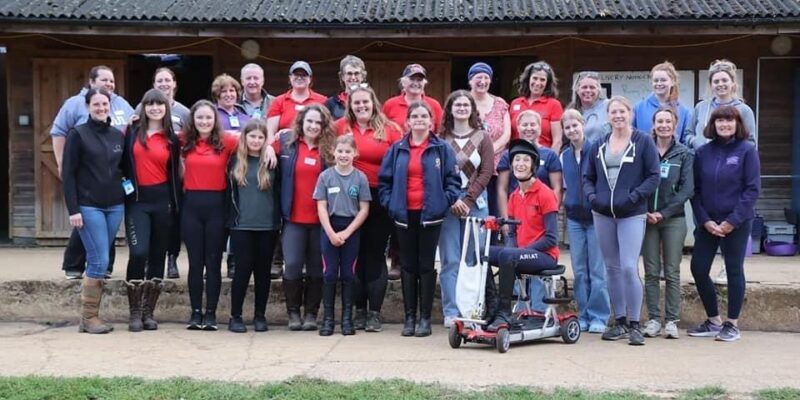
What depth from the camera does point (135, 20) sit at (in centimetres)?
1033

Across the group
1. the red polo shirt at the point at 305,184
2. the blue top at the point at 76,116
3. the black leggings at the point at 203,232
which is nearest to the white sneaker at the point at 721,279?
the red polo shirt at the point at 305,184

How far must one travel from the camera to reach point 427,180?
6867 mm

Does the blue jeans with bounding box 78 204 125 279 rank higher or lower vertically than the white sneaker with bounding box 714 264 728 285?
higher

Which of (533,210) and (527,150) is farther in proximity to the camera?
(533,210)

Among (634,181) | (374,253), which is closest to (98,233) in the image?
(374,253)

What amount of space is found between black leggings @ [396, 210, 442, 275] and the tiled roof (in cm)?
387

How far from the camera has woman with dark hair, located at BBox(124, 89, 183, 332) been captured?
7145 mm

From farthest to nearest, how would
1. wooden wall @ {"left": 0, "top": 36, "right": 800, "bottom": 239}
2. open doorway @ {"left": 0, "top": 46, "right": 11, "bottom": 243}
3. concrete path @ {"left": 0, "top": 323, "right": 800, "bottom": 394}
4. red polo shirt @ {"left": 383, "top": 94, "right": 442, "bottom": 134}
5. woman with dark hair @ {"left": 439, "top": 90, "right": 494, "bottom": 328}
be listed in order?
open doorway @ {"left": 0, "top": 46, "right": 11, "bottom": 243}
wooden wall @ {"left": 0, "top": 36, "right": 800, "bottom": 239}
red polo shirt @ {"left": 383, "top": 94, "right": 442, "bottom": 134}
woman with dark hair @ {"left": 439, "top": 90, "right": 494, "bottom": 328}
concrete path @ {"left": 0, "top": 323, "right": 800, "bottom": 394}

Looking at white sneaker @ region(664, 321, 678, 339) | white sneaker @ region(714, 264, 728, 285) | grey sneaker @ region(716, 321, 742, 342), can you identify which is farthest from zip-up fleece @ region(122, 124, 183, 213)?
white sneaker @ region(714, 264, 728, 285)

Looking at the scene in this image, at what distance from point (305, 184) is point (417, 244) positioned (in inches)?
38.8

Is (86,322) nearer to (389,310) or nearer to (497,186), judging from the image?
(389,310)

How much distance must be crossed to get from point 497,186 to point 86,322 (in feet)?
11.2

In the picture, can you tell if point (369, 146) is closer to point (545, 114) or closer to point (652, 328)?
point (545, 114)

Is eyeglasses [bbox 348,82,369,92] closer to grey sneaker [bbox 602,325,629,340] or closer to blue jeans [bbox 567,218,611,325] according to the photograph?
blue jeans [bbox 567,218,611,325]
